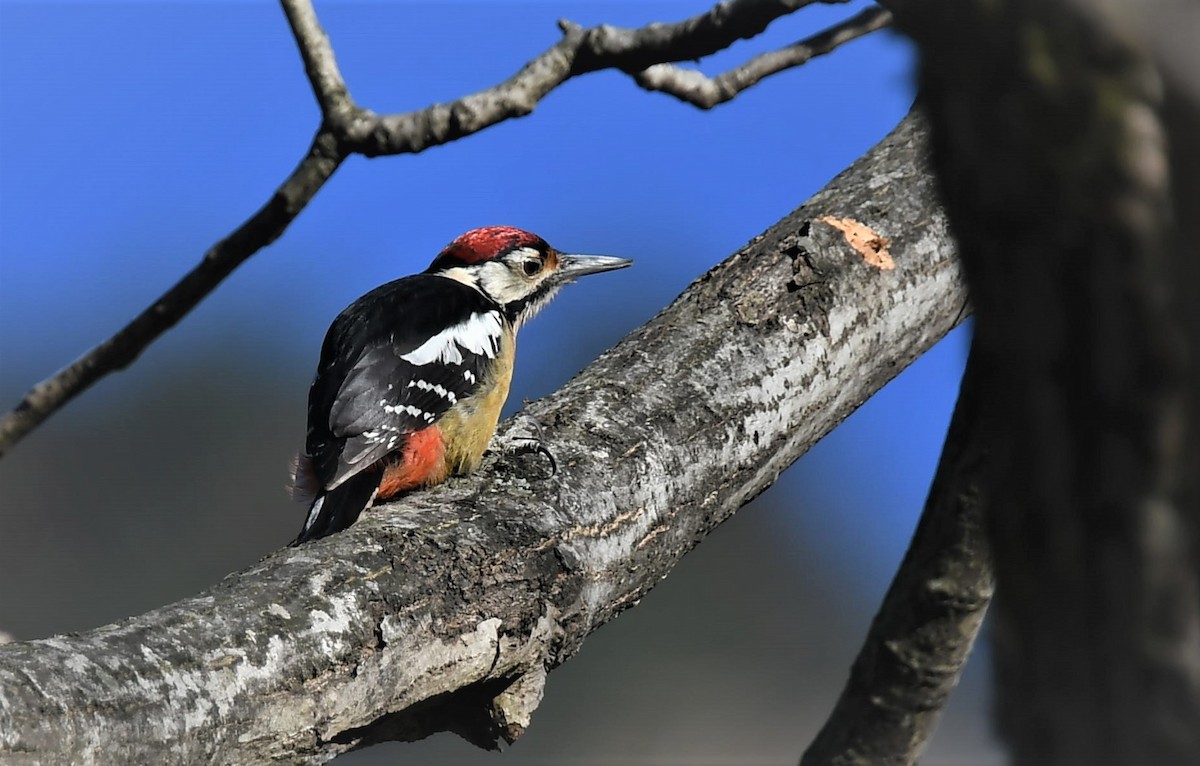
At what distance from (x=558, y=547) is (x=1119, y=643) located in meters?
1.48

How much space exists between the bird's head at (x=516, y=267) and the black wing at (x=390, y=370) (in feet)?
1.40

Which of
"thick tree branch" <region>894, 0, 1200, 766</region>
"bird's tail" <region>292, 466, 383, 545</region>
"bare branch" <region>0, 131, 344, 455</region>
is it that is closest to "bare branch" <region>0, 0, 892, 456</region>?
"bare branch" <region>0, 131, 344, 455</region>

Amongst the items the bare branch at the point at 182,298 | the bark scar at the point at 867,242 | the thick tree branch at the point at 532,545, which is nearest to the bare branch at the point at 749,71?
the thick tree branch at the point at 532,545

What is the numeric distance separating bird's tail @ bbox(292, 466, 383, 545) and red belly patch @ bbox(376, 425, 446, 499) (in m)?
0.05

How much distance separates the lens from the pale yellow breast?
2955 mm

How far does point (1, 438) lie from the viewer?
2.55 meters

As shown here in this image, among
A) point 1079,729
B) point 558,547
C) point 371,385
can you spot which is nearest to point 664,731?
point 371,385

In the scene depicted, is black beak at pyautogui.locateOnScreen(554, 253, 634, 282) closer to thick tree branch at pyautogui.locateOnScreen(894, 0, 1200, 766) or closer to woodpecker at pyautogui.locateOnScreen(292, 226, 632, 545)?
A: woodpecker at pyautogui.locateOnScreen(292, 226, 632, 545)

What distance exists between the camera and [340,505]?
107 inches

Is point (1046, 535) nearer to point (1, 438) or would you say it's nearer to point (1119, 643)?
point (1119, 643)

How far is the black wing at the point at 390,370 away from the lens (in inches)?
115

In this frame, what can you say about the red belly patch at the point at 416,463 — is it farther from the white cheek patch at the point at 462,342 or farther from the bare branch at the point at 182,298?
the bare branch at the point at 182,298

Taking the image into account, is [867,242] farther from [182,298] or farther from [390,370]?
[182,298]

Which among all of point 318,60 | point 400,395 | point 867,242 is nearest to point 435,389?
point 400,395
